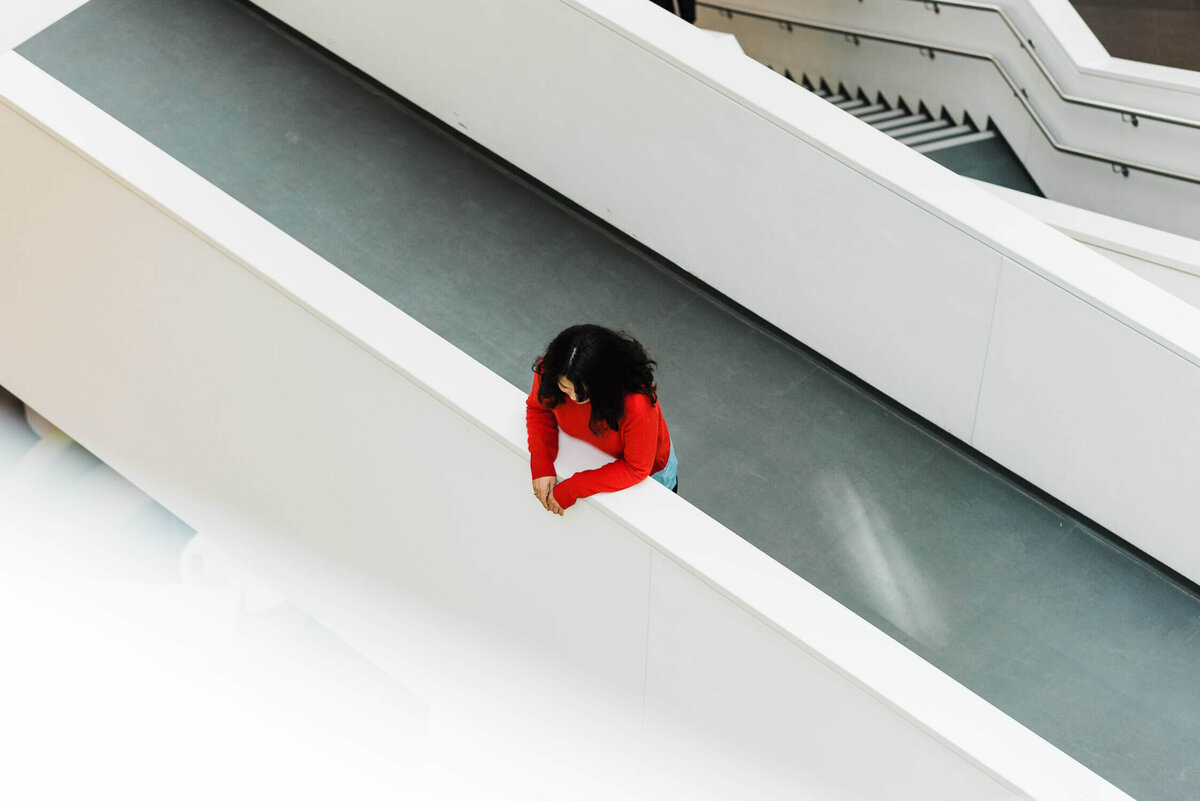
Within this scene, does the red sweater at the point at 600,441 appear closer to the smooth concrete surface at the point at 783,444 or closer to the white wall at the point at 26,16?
the smooth concrete surface at the point at 783,444

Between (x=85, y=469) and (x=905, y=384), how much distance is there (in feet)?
22.0

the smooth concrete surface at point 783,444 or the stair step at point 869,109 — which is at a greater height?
the smooth concrete surface at point 783,444

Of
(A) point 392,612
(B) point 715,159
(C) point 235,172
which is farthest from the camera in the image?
(C) point 235,172

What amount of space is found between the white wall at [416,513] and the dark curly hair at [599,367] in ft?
1.13

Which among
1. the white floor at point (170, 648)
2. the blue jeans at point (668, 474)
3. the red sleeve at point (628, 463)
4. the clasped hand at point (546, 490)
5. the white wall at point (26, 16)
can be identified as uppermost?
the white wall at point (26, 16)

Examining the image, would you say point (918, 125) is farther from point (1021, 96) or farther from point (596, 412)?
point (596, 412)

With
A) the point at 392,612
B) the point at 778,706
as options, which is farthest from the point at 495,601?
the point at 778,706

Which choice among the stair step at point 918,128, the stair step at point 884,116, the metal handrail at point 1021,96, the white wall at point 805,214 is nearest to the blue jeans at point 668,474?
the white wall at point 805,214

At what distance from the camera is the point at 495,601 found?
406 cm

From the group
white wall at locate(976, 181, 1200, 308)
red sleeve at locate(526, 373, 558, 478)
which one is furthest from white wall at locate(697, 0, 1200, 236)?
red sleeve at locate(526, 373, 558, 478)

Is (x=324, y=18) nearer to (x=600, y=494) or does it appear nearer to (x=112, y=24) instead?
(x=112, y=24)

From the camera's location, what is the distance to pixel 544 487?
325 cm

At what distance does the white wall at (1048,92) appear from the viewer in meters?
6.72

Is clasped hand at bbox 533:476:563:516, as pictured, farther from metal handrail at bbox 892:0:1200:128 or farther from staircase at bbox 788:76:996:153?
staircase at bbox 788:76:996:153
